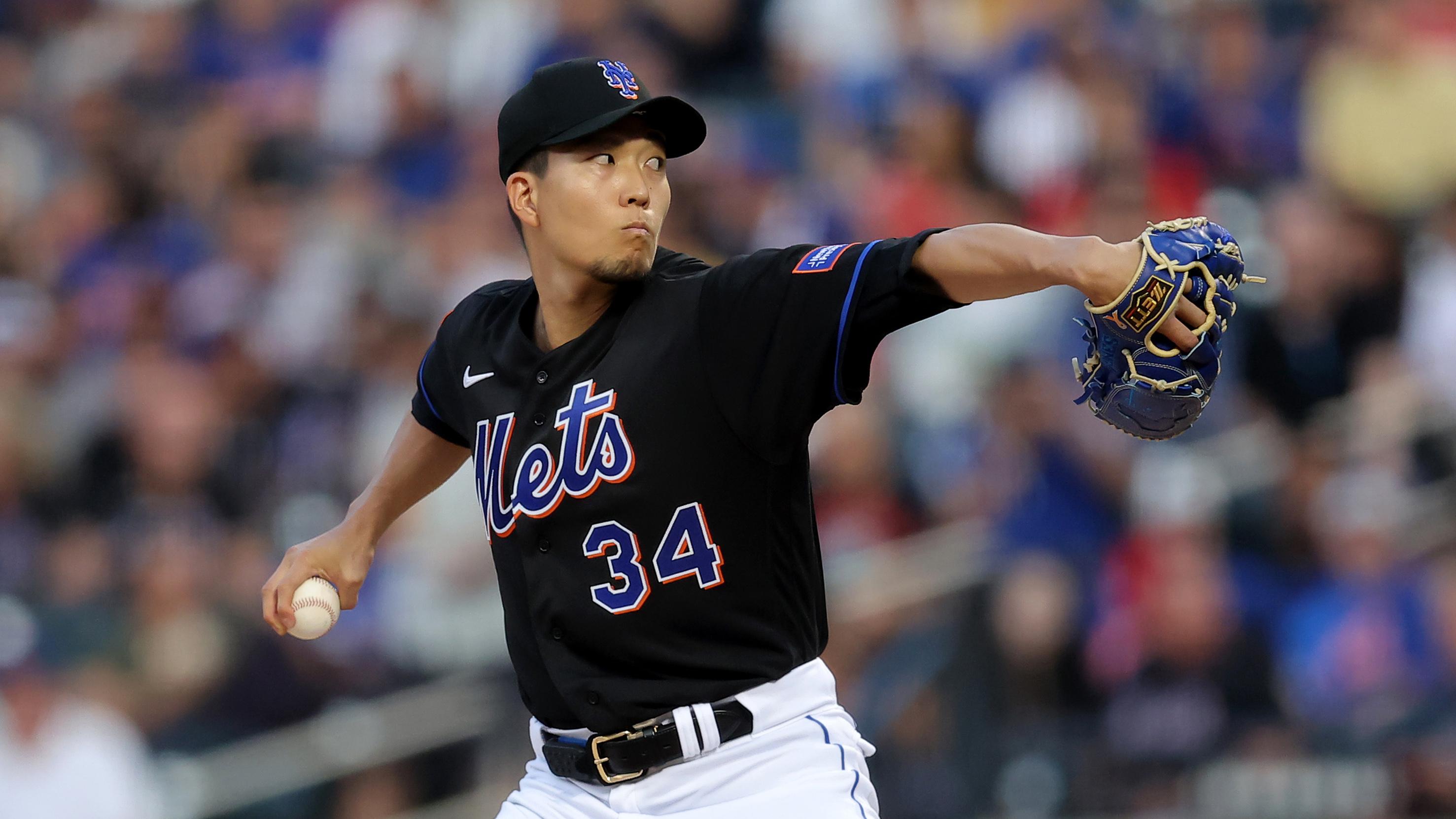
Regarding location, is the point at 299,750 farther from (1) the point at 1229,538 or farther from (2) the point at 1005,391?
(1) the point at 1229,538

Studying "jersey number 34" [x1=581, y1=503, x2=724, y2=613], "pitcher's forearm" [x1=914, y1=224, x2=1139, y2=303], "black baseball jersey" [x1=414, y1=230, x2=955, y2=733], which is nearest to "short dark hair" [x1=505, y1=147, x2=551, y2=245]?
"black baseball jersey" [x1=414, y1=230, x2=955, y2=733]

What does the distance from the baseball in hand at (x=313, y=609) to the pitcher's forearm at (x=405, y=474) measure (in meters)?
0.24

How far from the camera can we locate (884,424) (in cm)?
648

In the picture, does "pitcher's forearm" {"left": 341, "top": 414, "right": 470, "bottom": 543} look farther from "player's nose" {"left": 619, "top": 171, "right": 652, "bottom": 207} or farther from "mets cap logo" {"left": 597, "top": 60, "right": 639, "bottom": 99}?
"mets cap logo" {"left": 597, "top": 60, "right": 639, "bottom": 99}

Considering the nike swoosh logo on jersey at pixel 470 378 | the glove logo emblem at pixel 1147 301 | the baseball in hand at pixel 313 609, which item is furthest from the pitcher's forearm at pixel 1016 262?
the baseball in hand at pixel 313 609

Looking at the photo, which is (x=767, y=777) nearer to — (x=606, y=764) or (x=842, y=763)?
(x=842, y=763)

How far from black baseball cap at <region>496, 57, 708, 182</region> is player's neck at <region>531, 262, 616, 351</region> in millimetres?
243

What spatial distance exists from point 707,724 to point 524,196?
109 cm

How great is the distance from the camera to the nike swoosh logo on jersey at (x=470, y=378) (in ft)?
10.8

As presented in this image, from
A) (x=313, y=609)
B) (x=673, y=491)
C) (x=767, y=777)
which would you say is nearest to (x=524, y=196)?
(x=673, y=491)

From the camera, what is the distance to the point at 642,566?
300 centimetres

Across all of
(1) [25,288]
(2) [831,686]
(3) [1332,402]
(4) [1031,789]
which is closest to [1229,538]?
(3) [1332,402]

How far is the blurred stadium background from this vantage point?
5773 mm

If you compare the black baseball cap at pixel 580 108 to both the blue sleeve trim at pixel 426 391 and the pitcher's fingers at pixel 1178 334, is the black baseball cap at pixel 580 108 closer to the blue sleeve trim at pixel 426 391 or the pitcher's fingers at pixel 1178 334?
the blue sleeve trim at pixel 426 391
